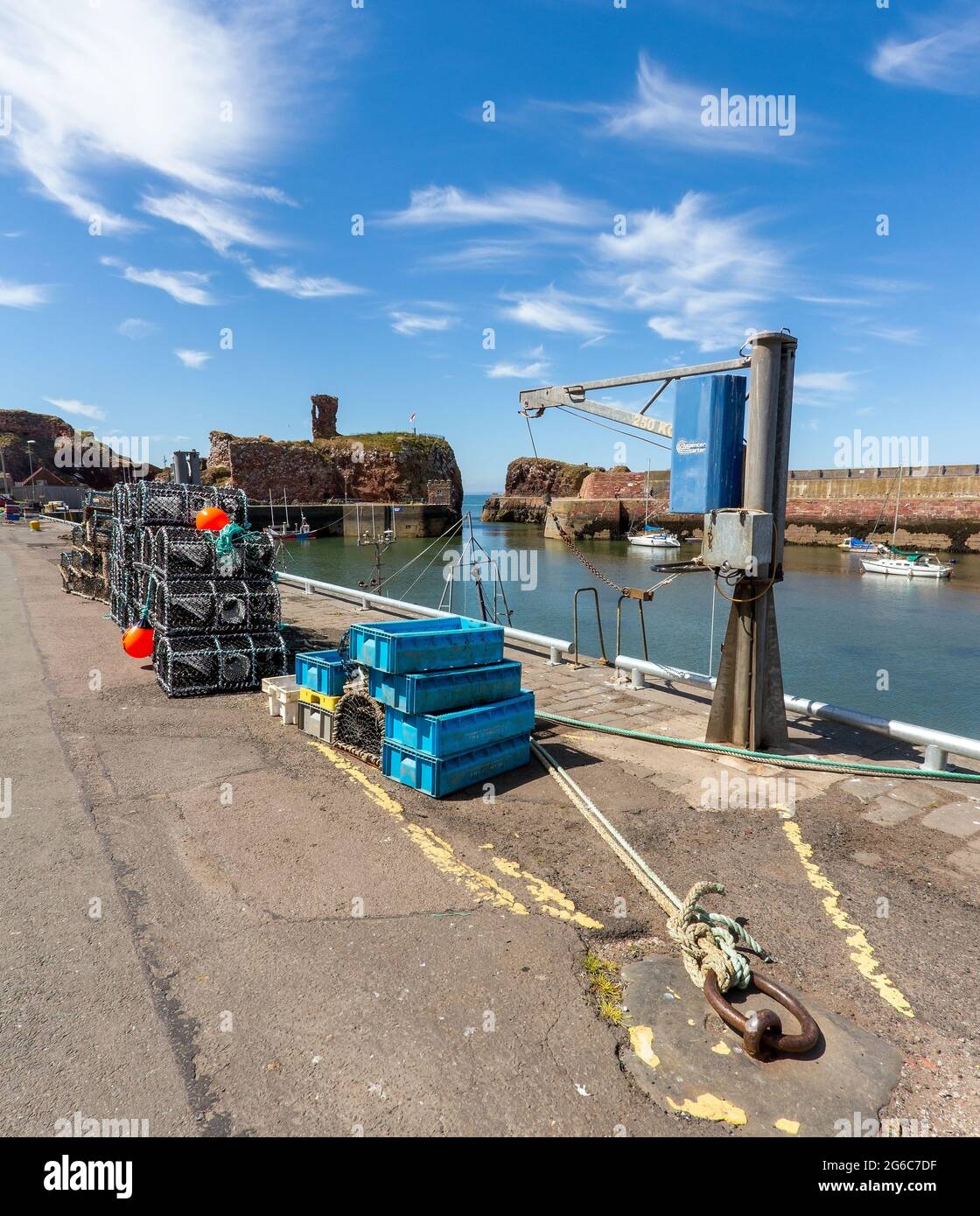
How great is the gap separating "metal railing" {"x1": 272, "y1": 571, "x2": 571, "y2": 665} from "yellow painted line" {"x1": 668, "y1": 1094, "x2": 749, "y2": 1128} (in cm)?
635

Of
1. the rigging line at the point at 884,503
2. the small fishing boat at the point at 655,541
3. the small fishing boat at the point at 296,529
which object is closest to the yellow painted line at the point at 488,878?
the small fishing boat at the point at 655,541

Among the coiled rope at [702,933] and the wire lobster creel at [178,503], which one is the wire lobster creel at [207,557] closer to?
the wire lobster creel at [178,503]

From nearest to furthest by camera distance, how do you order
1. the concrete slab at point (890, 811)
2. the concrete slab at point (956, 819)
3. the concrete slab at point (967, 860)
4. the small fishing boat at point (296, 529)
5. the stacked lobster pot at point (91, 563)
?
the concrete slab at point (967, 860)
the concrete slab at point (956, 819)
the concrete slab at point (890, 811)
the stacked lobster pot at point (91, 563)
the small fishing boat at point (296, 529)

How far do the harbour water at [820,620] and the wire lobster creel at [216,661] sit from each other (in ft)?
17.7

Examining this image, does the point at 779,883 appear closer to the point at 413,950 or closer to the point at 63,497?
the point at 413,950

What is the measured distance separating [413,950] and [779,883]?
287cm

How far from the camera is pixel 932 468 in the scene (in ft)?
211

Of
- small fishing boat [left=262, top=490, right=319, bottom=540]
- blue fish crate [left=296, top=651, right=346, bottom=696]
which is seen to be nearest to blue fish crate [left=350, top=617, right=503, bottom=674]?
blue fish crate [left=296, top=651, right=346, bottom=696]

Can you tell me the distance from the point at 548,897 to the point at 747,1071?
5.98ft

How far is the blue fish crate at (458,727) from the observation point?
6.79m

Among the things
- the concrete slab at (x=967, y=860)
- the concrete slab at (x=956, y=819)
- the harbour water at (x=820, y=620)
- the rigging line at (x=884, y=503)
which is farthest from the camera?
the rigging line at (x=884, y=503)

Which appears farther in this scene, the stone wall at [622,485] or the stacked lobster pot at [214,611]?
the stone wall at [622,485]

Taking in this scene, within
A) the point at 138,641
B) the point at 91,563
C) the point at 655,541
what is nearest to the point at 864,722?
the point at 138,641
